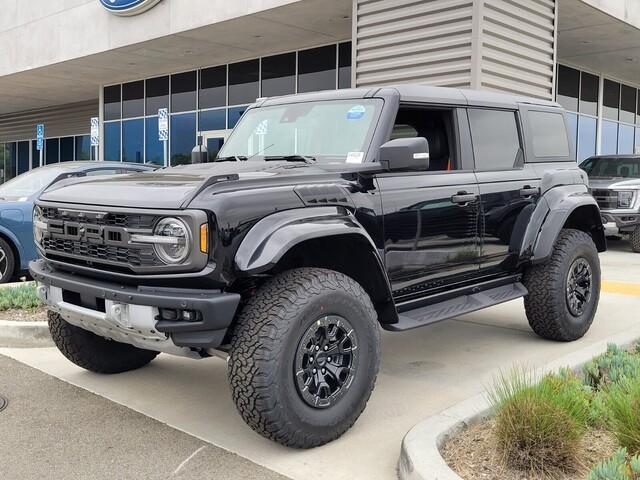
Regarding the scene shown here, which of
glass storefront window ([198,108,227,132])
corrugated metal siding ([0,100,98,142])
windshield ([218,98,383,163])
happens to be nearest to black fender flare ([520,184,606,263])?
windshield ([218,98,383,163])

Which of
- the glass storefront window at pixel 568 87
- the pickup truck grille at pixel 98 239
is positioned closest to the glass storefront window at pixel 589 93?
the glass storefront window at pixel 568 87

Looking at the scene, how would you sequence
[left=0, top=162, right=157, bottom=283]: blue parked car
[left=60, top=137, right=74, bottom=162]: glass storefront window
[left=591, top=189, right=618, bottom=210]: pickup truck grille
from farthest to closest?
[left=60, top=137, right=74, bottom=162]: glass storefront window, [left=591, top=189, right=618, bottom=210]: pickup truck grille, [left=0, top=162, right=157, bottom=283]: blue parked car

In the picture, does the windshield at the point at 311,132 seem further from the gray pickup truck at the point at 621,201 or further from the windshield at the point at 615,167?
the windshield at the point at 615,167

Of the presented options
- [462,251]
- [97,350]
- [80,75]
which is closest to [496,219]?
[462,251]

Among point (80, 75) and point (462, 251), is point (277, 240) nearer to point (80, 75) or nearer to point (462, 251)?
point (462, 251)

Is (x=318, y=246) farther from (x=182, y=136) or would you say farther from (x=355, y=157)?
(x=182, y=136)

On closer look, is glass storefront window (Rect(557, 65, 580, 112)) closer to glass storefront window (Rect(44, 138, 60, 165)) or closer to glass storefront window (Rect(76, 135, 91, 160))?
glass storefront window (Rect(76, 135, 91, 160))

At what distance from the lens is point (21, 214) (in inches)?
308

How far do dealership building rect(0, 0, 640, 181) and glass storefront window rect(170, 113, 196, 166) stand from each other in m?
0.04

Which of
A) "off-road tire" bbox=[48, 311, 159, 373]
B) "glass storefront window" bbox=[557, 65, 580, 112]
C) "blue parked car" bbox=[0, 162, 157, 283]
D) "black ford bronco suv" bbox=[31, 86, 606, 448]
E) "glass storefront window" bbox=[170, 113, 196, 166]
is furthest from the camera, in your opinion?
"glass storefront window" bbox=[170, 113, 196, 166]

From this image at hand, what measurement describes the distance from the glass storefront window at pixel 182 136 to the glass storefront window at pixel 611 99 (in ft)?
39.7

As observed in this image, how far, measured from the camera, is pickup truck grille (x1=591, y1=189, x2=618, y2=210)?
40.1ft

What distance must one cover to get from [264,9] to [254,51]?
4177mm

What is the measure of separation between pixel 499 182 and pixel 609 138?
1710 centimetres
